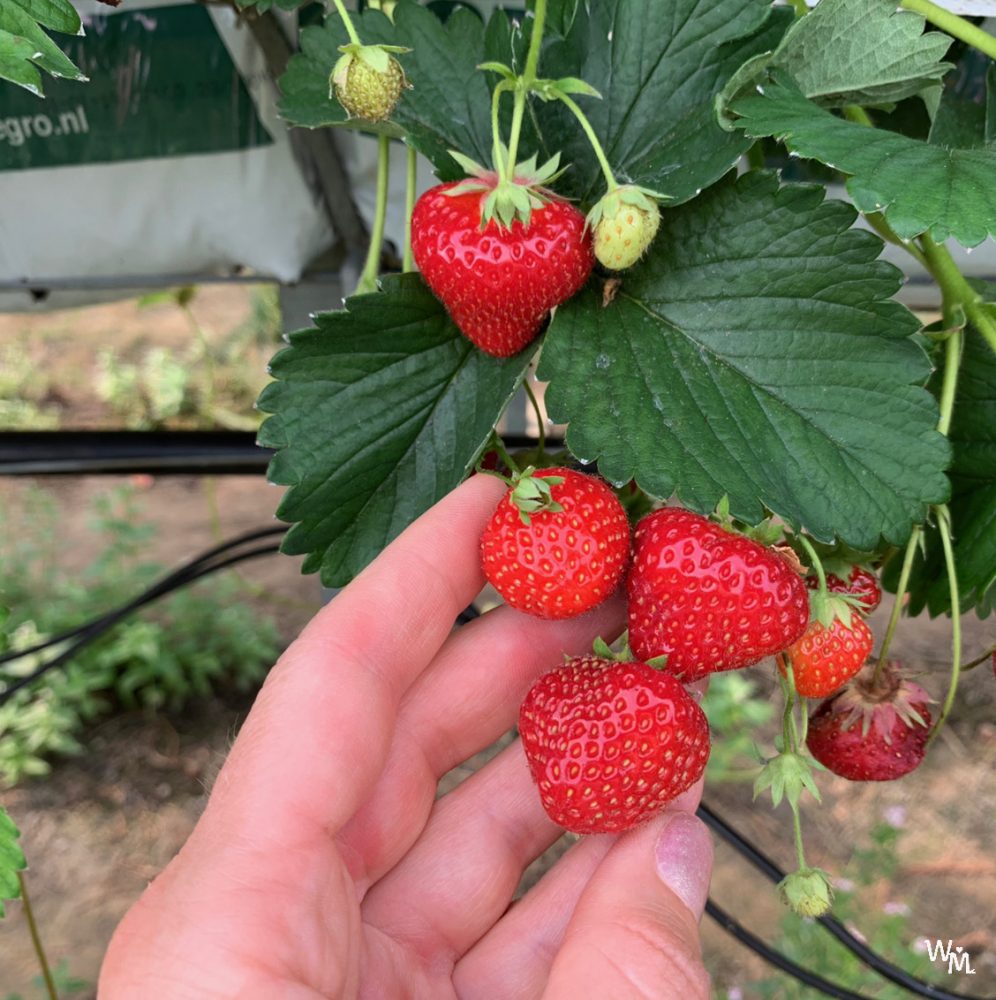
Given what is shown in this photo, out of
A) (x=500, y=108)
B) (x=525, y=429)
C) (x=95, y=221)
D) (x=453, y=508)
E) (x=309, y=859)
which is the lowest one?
(x=525, y=429)

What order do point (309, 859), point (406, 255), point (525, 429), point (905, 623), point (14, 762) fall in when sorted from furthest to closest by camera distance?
point (905, 623) < point (14, 762) < point (525, 429) < point (406, 255) < point (309, 859)

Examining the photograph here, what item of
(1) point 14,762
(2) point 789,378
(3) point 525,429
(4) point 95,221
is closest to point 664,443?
(2) point 789,378

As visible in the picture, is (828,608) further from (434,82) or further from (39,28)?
(39,28)

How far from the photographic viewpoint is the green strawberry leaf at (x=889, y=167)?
1.61 feet

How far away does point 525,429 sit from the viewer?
146 cm

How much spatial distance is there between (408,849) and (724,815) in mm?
1168

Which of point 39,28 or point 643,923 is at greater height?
point 39,28

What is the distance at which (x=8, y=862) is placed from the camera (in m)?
0.60

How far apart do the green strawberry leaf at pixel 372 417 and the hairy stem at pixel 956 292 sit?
0.82 feet

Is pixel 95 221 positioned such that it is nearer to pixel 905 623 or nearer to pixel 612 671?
pixel 612 671

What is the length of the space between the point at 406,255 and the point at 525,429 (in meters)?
0.81

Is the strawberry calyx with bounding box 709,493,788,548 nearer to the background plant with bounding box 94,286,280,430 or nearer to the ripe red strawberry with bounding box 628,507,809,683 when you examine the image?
the ripe red strawberry with bounding box 628,507,809,683

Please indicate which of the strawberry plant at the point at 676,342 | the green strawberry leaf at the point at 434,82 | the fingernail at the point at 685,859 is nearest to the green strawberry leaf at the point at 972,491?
the strawberry plant at the point at 676,342

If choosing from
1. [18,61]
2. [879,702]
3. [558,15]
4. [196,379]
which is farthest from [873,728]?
[196,379]
